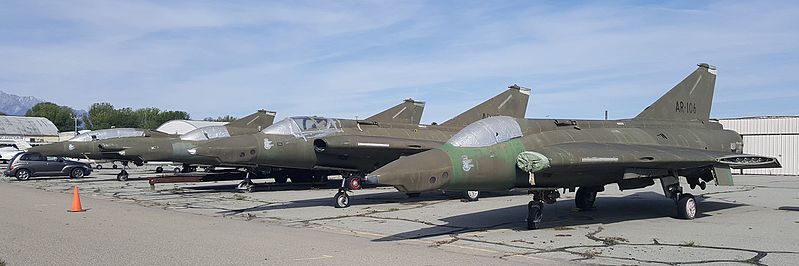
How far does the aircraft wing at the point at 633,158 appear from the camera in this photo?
10664 mm

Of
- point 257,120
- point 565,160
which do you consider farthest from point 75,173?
point 565,160

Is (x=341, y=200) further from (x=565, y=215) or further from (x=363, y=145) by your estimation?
(x=565, y=215)

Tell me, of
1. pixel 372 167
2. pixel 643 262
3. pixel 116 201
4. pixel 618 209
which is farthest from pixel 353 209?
pixel 643 262

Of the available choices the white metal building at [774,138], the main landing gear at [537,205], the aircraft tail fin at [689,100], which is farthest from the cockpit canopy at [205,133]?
the white metal building at [774,138]

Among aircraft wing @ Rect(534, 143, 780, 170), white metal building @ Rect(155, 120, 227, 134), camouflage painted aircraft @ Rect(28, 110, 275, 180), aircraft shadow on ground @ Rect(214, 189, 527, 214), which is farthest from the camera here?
white metal building @ Rect(155, 120, 227, 134)

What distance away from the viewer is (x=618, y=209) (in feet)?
49.8

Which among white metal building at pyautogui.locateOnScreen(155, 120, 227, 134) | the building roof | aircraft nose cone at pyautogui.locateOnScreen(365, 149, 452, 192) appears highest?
the building roof

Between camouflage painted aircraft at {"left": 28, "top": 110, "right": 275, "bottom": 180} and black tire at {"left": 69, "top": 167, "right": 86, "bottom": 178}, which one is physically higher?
camouflage painted aircraft at {"left": 28, "top": 110, "right": 275, "bottom": 180}

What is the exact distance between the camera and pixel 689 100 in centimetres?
1652

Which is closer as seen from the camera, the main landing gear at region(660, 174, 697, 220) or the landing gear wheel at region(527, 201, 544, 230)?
the landing gear wheel at region(527, 201, 544, 230)

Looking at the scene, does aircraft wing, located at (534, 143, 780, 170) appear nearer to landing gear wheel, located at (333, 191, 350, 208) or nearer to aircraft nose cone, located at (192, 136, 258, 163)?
landing gear wheel, located at (333, 191, 350, 208)

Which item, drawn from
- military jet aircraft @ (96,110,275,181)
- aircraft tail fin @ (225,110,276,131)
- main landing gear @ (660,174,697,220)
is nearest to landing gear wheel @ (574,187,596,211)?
main landing gear @ (660,174,697,220)

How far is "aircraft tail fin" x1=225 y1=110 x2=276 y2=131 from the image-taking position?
1069 inches

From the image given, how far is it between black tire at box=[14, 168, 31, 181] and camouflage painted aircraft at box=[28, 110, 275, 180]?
110cm
